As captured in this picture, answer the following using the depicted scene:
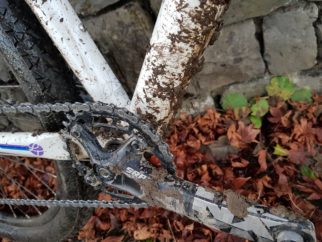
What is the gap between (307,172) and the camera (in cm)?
181

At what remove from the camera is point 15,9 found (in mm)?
1363

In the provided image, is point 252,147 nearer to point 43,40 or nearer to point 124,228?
point 124,228

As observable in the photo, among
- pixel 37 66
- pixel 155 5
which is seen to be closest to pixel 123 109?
pixel 37 66

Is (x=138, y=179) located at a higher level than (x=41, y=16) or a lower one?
lower

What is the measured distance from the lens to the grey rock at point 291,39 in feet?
5.70

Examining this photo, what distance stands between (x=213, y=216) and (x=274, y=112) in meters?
0.80

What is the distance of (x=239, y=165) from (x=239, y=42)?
1.74 ft

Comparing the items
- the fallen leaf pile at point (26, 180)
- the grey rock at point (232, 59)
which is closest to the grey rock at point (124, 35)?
the grey rock at point (232, 59)

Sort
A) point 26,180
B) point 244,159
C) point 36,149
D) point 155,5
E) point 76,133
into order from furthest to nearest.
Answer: point 26,180, point 244,159, point 155,5, point 36,149, point 76,133

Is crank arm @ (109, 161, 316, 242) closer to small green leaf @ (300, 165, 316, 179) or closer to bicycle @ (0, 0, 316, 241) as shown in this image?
bicycle @ (0, 0, 316, 241)

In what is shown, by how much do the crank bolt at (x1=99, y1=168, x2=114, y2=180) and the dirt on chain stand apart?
1.77 ft

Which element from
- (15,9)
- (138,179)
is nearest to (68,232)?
(138,179)

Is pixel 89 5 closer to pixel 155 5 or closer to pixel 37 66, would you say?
pixel 155 5

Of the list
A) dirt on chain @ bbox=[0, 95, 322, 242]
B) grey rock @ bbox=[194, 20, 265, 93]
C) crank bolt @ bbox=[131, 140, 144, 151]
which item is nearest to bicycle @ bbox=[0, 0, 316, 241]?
crank bolt @ bbox=[131, 140, 144, 151]
